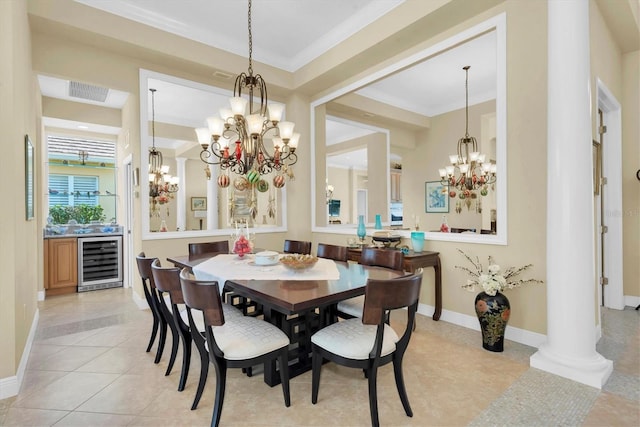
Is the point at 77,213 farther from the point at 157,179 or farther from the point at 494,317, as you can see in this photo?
the point at 494,317

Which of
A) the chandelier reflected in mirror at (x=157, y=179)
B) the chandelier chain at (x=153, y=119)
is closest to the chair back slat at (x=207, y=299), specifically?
the chandelier reflected in mirror at (x=157, y=179)

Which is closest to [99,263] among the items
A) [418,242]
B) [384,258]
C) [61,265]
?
[61,265]

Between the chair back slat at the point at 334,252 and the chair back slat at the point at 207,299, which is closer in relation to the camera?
the chair back slat at the point at 207,299

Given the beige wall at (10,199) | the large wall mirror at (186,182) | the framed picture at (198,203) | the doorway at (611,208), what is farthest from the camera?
the framed picture at (198,203)

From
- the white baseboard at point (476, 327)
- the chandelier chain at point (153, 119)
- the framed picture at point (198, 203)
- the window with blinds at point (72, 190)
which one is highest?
the chandelier chain at point (153, 119)

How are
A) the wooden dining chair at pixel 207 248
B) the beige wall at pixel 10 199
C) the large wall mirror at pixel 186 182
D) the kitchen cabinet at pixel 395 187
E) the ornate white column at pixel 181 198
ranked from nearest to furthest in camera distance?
the beige wall at pixel 10 199 → the wooden dining chair at pixel 207 248 → the large wall mirror at pixel 186 182 → the ornate white column at pixel 181 198 → the kitchen cabinet at pixel 395 187

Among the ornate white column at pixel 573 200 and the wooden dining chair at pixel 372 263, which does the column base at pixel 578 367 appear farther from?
the wooden dining chair at pixel 372 263

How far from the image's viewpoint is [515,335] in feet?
9.40

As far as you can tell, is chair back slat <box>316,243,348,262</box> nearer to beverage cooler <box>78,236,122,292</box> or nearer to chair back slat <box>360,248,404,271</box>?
chair back slat <box>360,248,404,271</box>

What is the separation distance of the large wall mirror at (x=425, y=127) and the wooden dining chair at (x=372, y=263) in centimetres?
98

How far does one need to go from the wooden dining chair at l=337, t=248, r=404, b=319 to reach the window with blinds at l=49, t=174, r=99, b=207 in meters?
5.37

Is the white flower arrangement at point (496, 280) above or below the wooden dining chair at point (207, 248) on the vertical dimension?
below

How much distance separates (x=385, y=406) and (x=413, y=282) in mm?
824

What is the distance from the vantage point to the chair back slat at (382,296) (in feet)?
5.38
